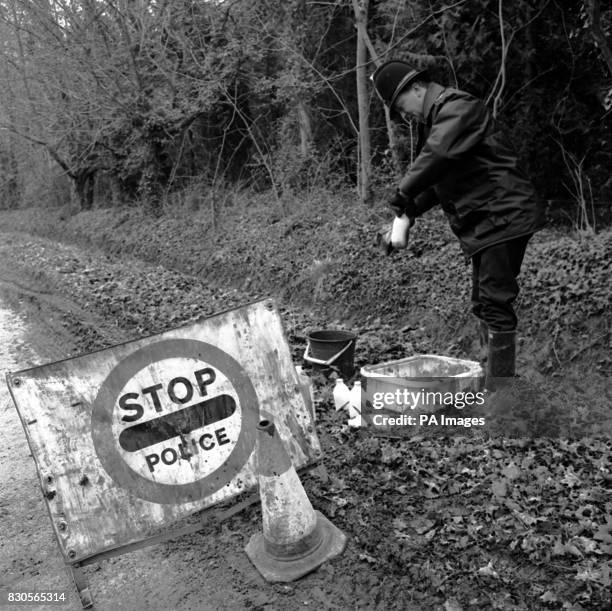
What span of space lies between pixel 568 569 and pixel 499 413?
4.83 feet

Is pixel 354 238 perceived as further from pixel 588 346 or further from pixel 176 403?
pixel 176 403

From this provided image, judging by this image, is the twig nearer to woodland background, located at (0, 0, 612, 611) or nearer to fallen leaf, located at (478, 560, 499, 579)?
woodland background, located at (0, 0, 612, 611)

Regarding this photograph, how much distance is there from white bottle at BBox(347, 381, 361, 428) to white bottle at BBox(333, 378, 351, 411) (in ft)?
0.18

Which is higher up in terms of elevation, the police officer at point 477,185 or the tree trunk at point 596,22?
the tree trunk at point 596,22

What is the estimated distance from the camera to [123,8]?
14.7 metres

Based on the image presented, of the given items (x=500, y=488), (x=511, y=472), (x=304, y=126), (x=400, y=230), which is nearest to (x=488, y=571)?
→ (x=500, y=488)

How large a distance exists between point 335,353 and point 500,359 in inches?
61.9

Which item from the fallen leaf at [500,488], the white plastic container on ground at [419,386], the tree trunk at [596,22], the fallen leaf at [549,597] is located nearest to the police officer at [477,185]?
the white plastic container on ground at [419,386]

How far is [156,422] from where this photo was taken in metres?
3.05

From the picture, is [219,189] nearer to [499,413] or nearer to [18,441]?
[18,441]

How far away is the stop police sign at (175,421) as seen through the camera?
2.96 meters

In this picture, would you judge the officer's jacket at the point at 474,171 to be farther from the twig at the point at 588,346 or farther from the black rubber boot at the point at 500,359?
the twig at the point at 588,346

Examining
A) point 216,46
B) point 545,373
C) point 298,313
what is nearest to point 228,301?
point 298,313

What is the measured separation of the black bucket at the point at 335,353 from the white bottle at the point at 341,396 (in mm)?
383
